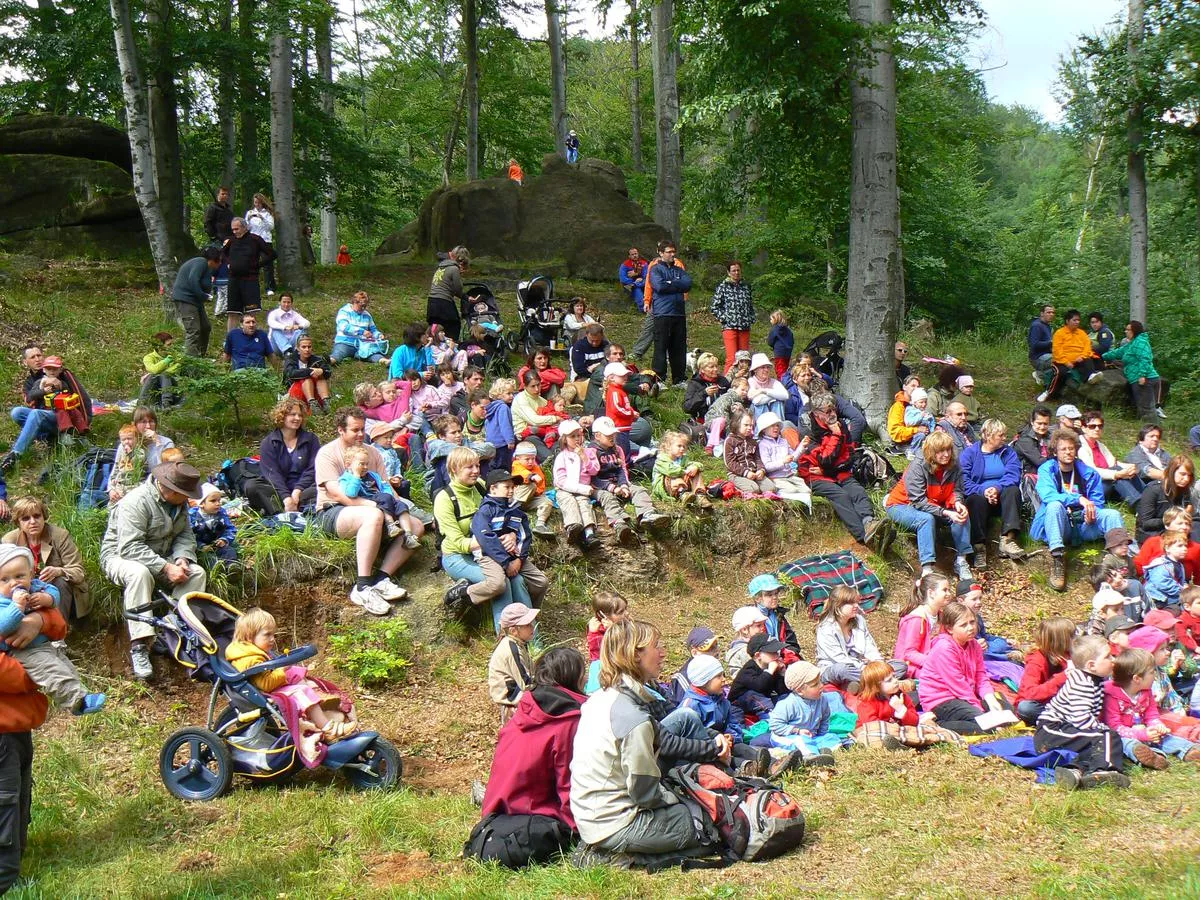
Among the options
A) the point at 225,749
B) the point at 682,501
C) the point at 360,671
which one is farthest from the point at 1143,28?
the point at 225,749

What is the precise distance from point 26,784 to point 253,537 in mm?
3568

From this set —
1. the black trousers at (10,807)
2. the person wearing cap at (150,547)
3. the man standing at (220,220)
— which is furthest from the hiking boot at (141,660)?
the man standing at (220,220)

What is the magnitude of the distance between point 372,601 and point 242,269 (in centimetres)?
808

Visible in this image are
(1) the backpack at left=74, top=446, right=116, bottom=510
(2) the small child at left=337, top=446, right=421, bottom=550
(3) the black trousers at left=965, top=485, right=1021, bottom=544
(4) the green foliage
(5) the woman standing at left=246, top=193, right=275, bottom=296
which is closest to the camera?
(4) the green foliage

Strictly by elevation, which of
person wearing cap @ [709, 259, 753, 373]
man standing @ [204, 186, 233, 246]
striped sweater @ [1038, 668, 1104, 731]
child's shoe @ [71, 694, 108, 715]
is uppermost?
man standing @ [204, 186, 233, 246]

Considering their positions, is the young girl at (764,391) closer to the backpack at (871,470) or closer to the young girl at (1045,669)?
the backpack at (871,470)

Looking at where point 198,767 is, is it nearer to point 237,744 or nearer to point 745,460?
point 237,744

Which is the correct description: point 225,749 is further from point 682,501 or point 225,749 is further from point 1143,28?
point 1143,28

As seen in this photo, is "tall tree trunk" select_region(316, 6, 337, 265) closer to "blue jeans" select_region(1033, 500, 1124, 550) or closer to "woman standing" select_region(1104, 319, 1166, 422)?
"woman standing" select_region(1104, 319, 1166, 422)

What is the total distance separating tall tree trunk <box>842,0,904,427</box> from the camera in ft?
42.1

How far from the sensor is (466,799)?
6.17 m

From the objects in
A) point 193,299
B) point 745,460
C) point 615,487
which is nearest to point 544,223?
point 193,299

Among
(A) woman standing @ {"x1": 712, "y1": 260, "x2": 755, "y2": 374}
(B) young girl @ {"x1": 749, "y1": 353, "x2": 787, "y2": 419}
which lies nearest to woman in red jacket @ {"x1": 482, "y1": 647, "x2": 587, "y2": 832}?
(B) young girl @ {"x1": 749, "y1": 353, "x2": 787, "y2": 419}

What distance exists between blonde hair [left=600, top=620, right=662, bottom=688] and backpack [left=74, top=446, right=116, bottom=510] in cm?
550
